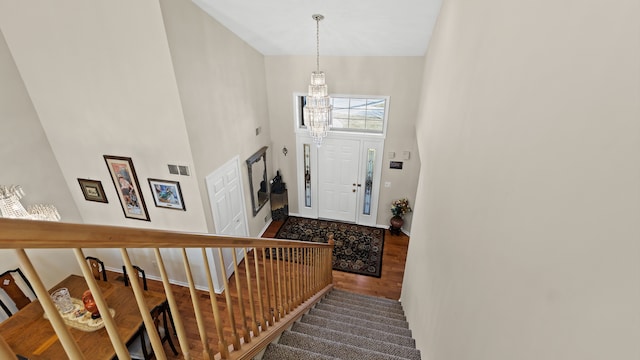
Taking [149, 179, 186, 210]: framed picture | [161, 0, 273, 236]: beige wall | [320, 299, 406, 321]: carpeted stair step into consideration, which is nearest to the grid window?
[161, 0, 273, 236]: beige wall

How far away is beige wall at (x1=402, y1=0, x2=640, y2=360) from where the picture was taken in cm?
53

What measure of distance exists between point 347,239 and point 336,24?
3.97 meters

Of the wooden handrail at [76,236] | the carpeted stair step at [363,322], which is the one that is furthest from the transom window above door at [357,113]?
the wooden handrail at [76,236]

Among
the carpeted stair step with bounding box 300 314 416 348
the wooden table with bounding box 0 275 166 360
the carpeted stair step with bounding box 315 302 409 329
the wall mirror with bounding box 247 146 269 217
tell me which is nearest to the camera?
the wooden table with bounding box 0 275 166 360

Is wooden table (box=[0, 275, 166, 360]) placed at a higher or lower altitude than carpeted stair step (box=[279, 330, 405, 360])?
lower

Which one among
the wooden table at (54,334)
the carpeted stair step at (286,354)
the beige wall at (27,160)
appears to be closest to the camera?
the carpeted stair step at (286,354)

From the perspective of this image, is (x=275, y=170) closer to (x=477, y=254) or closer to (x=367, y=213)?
(x=367, y=213)

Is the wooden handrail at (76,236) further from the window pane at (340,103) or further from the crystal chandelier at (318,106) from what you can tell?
the window pane at (340,103)

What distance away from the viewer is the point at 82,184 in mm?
4285

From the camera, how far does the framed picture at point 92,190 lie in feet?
13.9

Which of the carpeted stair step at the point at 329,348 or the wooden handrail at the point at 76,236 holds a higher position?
the wooden handrail at the point at 76,236

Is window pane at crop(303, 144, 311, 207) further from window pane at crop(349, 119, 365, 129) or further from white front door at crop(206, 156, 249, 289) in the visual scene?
white front door at crop(206, 156, 249, 289)

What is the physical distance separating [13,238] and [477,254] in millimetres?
1473

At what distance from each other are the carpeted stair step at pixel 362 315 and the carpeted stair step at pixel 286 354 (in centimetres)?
147
